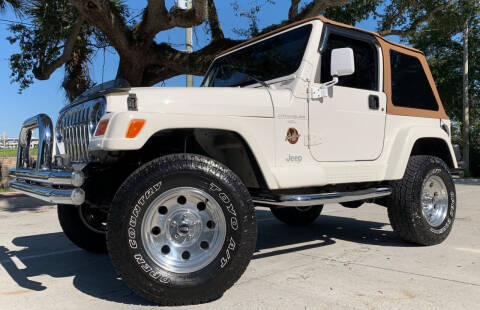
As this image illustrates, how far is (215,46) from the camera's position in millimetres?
11023

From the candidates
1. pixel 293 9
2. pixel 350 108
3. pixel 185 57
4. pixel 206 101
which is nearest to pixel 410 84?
pixel 350 108

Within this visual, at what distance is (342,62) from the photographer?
364 cm

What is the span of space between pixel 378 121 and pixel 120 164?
8.22ft

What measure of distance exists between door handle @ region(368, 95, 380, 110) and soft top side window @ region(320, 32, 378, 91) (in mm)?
123

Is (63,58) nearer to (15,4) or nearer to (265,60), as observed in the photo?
(15,4)

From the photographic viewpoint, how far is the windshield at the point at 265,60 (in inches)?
158


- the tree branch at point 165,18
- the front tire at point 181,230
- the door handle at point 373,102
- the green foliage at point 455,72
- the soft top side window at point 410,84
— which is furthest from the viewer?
the green foliage at point 455,72

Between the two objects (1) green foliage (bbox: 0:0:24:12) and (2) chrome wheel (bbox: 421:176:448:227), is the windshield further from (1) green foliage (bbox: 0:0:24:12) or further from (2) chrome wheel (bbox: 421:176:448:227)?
(1) green foliage (bbox: 0:0:24:12)

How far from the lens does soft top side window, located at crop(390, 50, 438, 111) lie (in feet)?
15.3

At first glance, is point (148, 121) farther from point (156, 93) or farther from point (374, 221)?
point (374, 221)

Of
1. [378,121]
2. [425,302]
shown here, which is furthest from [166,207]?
[378,121]

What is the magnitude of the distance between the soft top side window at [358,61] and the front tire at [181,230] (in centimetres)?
162

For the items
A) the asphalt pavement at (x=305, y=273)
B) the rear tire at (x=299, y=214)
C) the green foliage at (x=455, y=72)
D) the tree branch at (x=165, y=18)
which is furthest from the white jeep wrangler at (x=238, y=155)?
the green foliage at (x=455, y=72)

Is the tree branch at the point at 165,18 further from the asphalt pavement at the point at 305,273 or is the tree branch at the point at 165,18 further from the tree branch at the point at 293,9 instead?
the asphalt pavement at the point at 305,273
